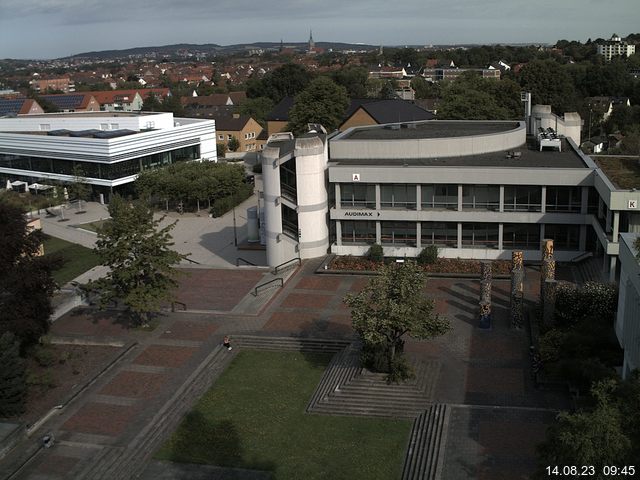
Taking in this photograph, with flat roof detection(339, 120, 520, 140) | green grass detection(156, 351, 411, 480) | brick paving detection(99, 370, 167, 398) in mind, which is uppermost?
flat roof detection(339, 120, 520, 140)

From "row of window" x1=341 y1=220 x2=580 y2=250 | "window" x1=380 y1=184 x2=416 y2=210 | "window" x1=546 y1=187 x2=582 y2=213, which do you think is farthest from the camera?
"window" x1=380 y1=184 x2=416 y2=210

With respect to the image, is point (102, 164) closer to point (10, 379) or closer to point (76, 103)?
point (10, 379)

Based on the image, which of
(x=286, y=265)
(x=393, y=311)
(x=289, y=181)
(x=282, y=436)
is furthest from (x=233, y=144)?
(x=282, y=436)

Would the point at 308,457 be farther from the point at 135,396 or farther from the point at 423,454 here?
the point at 135,396

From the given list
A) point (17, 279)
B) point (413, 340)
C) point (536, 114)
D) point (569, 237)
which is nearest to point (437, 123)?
point (536, 114)

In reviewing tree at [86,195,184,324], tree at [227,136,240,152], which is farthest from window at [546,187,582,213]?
tree at [227,136,240,152]

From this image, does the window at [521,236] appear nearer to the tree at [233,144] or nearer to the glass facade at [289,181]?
the glass facade at [289,181]

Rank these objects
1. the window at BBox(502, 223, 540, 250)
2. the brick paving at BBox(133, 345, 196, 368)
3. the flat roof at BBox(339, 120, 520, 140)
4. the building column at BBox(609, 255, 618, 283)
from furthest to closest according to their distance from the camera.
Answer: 1. the flat roof at BBox(339, 120, 520, 140)
2. the window at BBox(502, 223, 540, 250)
3. the building column at BBox(609, 255, 618, 283)
4. the brick paving at BBox(133, 345, 196, 368)

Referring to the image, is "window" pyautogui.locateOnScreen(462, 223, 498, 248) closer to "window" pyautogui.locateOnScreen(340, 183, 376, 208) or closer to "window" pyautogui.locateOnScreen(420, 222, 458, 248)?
"window" pyautogui.locateOnScreen(420, 222, 458, 248)
